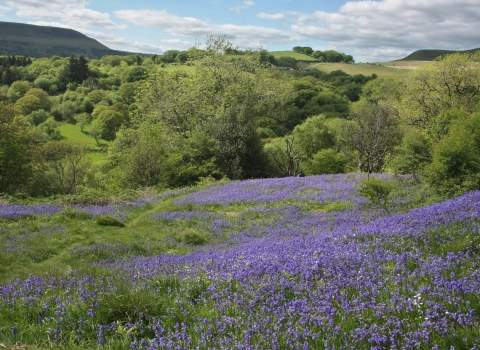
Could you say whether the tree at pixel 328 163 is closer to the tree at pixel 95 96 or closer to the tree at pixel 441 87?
the tree at pixel 441 87

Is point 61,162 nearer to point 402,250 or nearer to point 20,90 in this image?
point 402,250

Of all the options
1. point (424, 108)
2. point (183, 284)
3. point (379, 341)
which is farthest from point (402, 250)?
point (424, 108)

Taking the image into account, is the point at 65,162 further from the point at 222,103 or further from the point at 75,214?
the point at 75,214

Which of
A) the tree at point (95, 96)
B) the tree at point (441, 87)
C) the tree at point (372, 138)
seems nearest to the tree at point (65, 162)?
the tree at point (372, 138)

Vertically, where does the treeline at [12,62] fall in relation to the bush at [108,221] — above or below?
above

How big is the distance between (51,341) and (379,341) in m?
4.21

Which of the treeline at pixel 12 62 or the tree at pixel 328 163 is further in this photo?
the treeline at pixel 12 62

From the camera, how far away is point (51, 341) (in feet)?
16.5

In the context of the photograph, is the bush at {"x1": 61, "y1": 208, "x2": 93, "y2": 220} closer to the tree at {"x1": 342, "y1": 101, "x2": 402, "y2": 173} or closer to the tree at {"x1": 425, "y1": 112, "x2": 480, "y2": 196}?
the tree at {"x1": 425, "y1": 112, "x2": 480, "y2": 196}

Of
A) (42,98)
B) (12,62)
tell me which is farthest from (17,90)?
(12,62)

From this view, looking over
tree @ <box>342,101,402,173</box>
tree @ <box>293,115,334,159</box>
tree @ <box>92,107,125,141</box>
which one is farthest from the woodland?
tree @ <box>92,107,125,141</box>

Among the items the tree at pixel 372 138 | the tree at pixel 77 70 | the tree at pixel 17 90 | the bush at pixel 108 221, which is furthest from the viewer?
the tree at pixel 77 70

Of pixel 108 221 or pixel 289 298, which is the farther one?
pixel 108 221

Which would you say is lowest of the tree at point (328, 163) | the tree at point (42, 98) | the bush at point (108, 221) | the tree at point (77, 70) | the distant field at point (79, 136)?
the distant field at point (79, 136)
